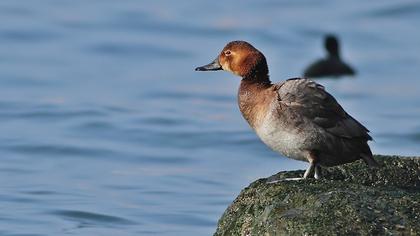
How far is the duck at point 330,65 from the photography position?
19.2 meters

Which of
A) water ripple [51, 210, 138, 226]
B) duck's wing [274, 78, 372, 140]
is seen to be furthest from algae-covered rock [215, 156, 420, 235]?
water ripple [51, 210, 138, 226]

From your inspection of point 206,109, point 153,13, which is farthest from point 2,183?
point 153,13

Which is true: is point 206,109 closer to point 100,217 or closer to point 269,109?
point 100,217

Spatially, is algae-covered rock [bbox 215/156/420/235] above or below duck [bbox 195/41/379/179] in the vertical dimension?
below

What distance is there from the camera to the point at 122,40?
1962cm

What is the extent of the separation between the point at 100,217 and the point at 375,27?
38.2ft

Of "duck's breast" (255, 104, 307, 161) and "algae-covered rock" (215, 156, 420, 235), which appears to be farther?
"duck's breast" (255, 104, 307, 161)

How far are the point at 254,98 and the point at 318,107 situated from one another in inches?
18.8

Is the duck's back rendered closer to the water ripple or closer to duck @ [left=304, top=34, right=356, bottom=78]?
the water ripple

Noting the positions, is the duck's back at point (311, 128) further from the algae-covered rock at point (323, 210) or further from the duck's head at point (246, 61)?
the duck's head at point (246, 61)

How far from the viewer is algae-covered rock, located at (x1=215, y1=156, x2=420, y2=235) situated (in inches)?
255

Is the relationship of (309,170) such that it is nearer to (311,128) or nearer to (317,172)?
(317,172)

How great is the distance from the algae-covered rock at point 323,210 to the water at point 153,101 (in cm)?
305

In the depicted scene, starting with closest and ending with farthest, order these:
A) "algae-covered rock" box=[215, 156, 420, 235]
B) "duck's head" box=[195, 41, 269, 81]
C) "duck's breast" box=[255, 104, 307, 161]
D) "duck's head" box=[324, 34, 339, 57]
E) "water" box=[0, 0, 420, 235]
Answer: "algae-covered rock" box=[215, 156, 420, 235], "duck's breast" box=[255, 104, 307, 161], "duck's head" box=[195, 41, 269, 81], "water" box=[0, 0, 420, 235], "duck's head" box=[324, 34, 339, 57]
